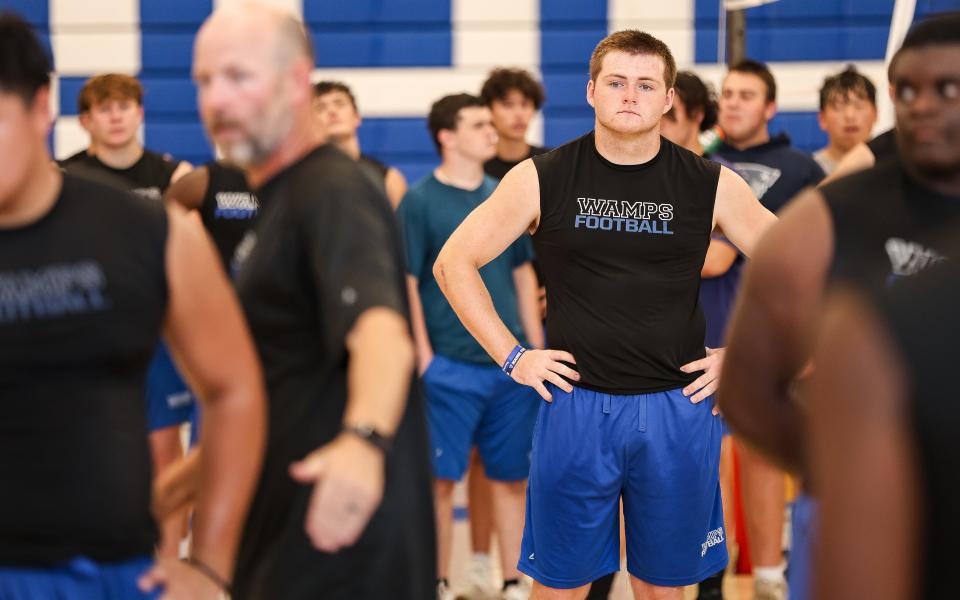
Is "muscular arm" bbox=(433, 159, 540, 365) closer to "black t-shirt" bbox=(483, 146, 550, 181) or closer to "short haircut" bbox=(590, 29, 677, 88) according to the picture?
"short haircut" bbox=(590, 29, 677, 88)

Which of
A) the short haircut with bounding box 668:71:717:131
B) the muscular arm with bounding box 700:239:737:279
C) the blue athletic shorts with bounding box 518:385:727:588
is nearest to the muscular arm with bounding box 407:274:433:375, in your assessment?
the muscular arm with bounding box 700:239:737:279

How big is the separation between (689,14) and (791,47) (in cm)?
66

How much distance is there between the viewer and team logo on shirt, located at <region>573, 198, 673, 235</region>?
11.8ft

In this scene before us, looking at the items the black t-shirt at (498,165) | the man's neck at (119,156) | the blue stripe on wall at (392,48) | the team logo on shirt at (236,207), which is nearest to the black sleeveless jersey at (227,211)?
the team logo on shirt at (236,207)

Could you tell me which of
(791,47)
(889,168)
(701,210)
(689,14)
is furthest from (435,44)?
(889,168)

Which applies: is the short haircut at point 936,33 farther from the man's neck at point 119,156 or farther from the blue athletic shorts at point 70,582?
the man's neck at point 119,156

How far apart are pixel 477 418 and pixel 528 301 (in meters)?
0.59

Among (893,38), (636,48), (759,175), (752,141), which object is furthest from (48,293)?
(893,38)

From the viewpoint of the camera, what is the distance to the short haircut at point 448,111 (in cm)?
530

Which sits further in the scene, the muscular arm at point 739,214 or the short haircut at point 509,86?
the short haircut at point 509,86

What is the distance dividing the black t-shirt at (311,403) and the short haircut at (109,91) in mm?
3367

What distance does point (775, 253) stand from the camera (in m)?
2.01

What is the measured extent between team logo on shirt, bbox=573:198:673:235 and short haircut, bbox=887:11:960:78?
5.33 ft

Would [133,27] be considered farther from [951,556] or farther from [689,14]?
[951,556]
